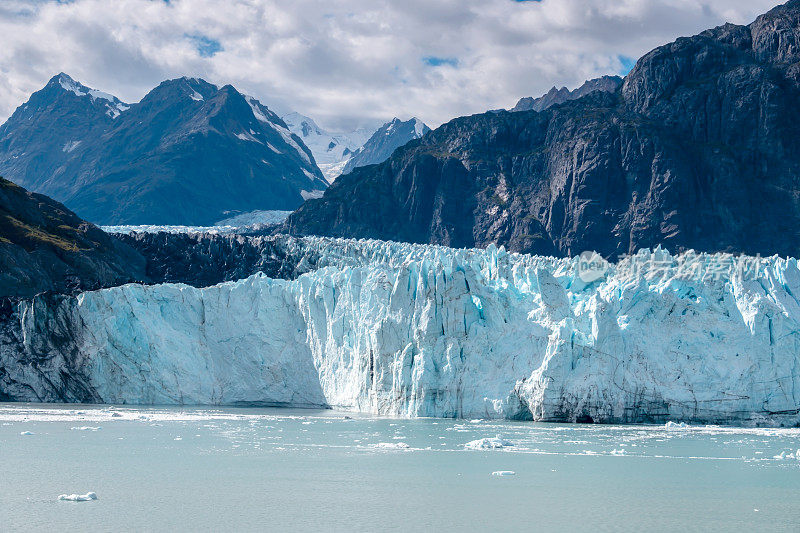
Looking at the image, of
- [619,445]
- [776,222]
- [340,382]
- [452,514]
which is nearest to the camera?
[452,514]

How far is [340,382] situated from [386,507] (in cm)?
2092

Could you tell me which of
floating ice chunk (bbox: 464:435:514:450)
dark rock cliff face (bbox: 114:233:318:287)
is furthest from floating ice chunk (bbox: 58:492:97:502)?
dark rock cliff face (bbox: 114:233:318:287)

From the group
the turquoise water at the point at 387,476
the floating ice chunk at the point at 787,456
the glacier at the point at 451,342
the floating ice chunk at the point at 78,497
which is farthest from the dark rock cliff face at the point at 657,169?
the floating ice chunk at the point at 78,497

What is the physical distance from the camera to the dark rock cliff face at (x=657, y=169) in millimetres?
109750

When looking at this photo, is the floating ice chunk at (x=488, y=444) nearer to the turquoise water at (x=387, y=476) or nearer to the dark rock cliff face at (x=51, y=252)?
the turquoise water at (x=387, y=476)

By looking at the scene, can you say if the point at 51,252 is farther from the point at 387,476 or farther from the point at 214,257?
the point at 387,476

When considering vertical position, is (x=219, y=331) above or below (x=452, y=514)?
above

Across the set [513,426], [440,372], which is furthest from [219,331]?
[513,426]

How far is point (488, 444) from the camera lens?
102 ft

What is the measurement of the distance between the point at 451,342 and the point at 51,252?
133ft

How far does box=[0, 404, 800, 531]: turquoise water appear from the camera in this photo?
21.5 metres

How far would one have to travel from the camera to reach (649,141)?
111750mm

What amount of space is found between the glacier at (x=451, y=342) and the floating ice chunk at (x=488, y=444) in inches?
238

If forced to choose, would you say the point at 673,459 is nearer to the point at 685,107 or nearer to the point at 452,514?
the point at 452,514
